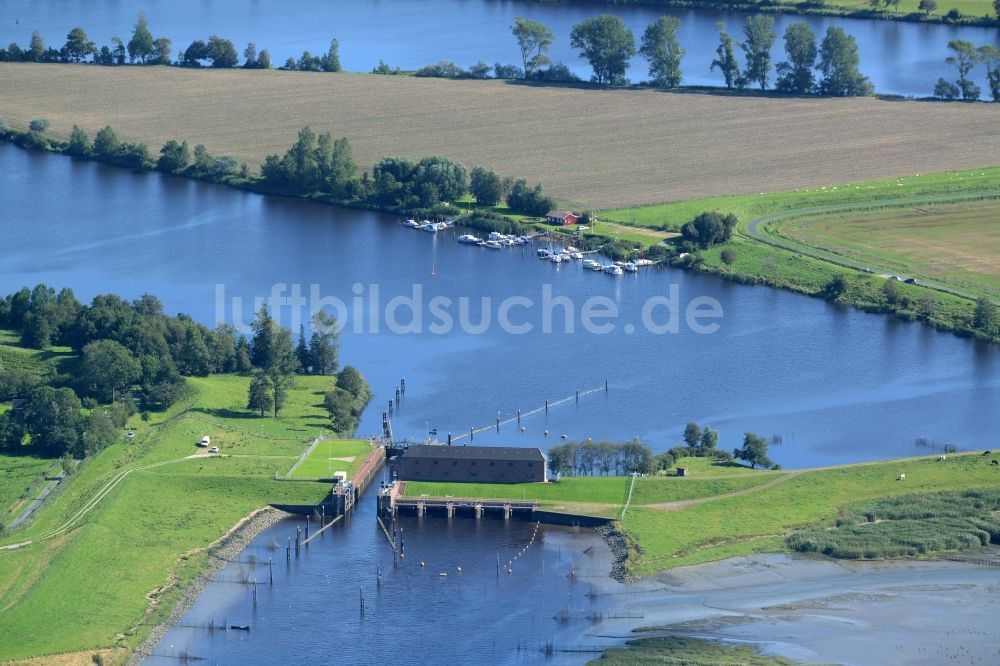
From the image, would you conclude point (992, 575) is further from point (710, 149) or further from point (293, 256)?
point (710, 149)

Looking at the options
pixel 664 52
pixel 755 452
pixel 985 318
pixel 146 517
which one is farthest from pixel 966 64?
pixel 146 517

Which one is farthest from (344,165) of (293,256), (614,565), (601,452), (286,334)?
(614,565)

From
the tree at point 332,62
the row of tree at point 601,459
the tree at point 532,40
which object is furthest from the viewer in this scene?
the tree at point 332,62

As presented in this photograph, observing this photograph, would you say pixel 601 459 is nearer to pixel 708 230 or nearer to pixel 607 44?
pixel 708 230

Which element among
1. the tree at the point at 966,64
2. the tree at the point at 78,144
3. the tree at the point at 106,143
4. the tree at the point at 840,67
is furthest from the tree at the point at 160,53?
the tree at the point at 966,64

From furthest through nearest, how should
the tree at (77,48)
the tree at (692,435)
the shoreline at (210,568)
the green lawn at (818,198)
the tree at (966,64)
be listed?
the tree at (77,48) → the tree at (966,64) → the green lawn at (818,198) → the tree at (692,435) → the shoreline at (210,568)

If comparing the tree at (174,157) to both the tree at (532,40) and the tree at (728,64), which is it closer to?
the tree at (532,40)
